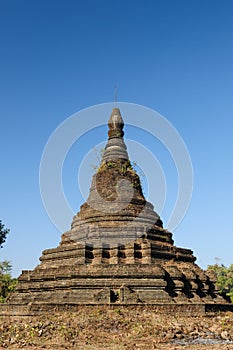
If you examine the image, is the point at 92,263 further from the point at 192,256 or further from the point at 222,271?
the point at 222,271

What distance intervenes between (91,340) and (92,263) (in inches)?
326

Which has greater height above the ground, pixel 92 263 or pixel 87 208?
pixel 87 208

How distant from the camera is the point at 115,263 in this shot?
67.1 ft

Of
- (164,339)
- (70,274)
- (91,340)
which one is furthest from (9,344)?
(70,274)

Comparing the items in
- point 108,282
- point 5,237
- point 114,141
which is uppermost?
point 114,141

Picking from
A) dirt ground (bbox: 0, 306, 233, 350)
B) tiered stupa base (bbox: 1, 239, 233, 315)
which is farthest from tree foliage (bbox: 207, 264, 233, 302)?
dirt ground (bbox: 0, 306, 233, 350)

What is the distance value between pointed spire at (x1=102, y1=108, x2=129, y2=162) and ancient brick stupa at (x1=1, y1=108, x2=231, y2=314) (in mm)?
200

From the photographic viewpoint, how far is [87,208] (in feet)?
81.1

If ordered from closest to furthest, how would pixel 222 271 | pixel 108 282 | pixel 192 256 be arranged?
pixel 108 282, pixel 192 256, pixel 222 271

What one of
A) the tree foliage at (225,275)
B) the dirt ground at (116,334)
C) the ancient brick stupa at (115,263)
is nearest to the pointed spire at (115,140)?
the ancient brick stupa at (115,263)

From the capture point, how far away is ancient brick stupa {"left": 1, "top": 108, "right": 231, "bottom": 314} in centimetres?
1852

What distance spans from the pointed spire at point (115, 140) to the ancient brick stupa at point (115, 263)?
0.20 m

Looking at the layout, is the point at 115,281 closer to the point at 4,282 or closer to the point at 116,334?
the point at 116,334

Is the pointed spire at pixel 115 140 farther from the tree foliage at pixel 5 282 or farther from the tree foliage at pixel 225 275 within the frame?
the tree foliage at pixel 225 275
